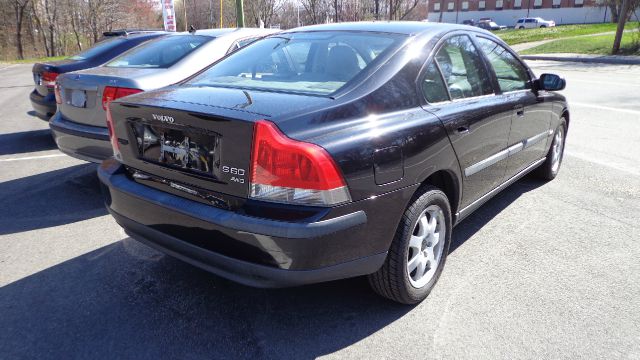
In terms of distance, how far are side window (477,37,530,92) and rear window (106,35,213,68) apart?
331cm

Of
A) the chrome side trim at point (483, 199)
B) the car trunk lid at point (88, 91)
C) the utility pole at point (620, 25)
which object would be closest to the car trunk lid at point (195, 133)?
the chrome side trim at point (483, 199)

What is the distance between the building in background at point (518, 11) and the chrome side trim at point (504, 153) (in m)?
67.4

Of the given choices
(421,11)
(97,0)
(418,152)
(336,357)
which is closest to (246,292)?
(336,357)

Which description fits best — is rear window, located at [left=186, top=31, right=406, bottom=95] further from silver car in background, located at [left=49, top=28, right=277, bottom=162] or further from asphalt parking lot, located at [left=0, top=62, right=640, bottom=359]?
silver car in background, located at [left=49, top=28, right=277, bottom=162]

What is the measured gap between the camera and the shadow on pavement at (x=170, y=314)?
99.1 inches

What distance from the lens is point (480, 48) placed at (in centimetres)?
369

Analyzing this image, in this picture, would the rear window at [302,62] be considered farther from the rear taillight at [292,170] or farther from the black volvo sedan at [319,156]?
the rear taillight at [292,170]

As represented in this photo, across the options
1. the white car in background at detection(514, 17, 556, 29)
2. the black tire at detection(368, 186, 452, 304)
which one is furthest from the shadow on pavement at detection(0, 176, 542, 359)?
the white car in background at detection(514, 17, 556, 29)

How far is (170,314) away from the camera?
2799 mm

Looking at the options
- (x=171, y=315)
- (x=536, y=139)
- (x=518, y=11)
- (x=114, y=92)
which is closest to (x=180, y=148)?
(x=171, y=315)

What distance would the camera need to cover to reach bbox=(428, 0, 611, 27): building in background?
70.2 m

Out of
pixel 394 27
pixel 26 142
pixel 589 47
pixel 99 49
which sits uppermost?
pixel 394 27

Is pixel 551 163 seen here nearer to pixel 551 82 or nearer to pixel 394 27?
pixel 551 82

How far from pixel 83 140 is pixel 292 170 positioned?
3.28 meters
